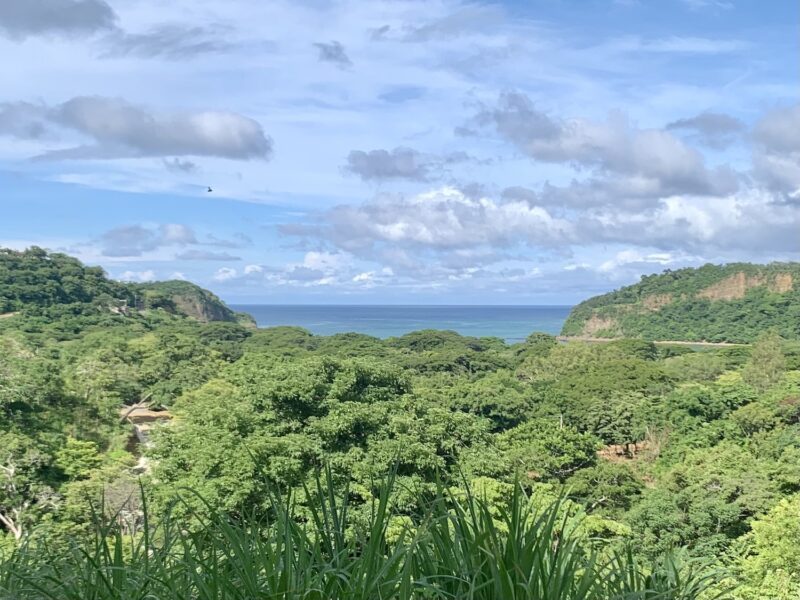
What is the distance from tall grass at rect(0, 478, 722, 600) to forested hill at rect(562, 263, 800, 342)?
64.9m

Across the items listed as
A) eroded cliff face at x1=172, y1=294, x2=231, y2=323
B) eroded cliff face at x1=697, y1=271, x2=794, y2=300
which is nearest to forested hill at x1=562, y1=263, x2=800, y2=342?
eroded cliff face at x1=697, y1=271, x2=794, y2=300

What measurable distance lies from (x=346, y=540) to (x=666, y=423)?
79.1 ft

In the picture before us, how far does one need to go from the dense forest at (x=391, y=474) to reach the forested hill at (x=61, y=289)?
13.2 ft

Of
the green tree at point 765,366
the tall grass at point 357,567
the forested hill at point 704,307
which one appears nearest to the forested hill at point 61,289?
the forested hill at point 704,307

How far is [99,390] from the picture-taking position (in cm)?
2355

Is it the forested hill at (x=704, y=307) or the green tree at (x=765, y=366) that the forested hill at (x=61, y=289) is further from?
the green tree at (x=765, y=366)

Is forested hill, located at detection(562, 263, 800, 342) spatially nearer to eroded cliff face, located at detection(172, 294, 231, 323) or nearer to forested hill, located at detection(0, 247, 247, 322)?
eroded cliff face, located at detection(172, 294, 231, 323)

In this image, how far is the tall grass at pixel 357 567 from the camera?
5.86ft

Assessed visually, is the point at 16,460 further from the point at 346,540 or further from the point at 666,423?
the point at 666,423

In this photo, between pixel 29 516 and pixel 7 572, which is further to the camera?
pixel 29 516

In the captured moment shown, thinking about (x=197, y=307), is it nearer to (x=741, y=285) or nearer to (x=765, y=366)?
(x=741, y=285)

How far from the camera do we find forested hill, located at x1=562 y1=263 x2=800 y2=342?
216 feet

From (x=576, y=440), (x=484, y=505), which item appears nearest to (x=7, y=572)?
(x=484, y=505)

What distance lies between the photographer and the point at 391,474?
78.5 inches
